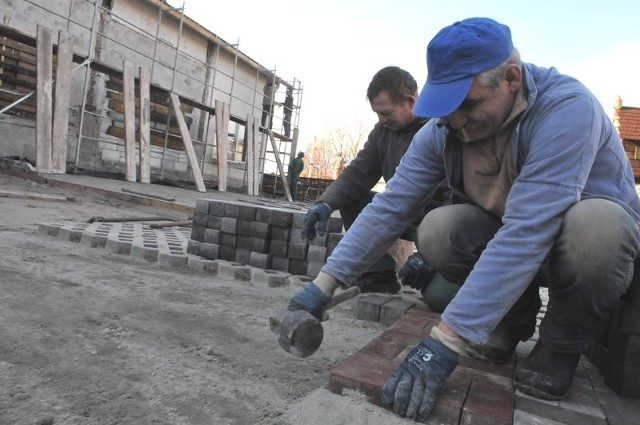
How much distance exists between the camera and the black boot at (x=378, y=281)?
111 inches

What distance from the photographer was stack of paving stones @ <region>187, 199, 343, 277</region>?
3.02 metres

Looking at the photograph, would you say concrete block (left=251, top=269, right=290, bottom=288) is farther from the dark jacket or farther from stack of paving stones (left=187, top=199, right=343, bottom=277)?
the dark jacket

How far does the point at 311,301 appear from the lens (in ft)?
5.09

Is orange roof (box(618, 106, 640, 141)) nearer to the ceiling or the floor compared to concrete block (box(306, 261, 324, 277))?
nearer to the ceiling

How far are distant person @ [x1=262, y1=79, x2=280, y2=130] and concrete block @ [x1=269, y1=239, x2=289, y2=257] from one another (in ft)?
41.8

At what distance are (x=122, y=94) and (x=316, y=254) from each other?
8.58 m

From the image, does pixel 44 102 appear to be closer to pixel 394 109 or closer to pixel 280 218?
pixel 280 218

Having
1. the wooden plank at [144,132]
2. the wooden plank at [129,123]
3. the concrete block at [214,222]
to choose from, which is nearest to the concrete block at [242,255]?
the concrete block at [214,222]

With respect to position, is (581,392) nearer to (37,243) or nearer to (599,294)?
(599,294)

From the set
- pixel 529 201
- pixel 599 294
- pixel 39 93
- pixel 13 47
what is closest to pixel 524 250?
pixel 529 201

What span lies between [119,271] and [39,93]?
614 centimetres

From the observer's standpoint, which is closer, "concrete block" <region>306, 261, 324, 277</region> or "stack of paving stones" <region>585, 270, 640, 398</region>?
"stack of paving stones" <region>585, 270, 640, 398</region>

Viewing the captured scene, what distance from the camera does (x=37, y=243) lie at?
128 inches

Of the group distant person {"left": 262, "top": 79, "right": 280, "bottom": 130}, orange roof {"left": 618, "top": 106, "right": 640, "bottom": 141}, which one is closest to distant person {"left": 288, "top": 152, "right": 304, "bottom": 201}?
distant person {"left": 262, "top": 79, "right": 280, "bottom": 130}
